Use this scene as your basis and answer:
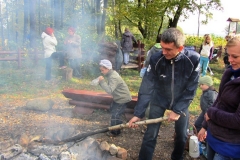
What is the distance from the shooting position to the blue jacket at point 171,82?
2.65 m

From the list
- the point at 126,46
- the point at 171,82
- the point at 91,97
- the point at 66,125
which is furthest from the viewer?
the point at 126,46

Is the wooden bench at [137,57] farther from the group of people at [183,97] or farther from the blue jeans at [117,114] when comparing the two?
the group of people at [183,97]

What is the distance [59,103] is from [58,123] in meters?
1.32

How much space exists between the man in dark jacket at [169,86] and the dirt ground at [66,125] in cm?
80

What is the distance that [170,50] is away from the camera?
248 centimetres

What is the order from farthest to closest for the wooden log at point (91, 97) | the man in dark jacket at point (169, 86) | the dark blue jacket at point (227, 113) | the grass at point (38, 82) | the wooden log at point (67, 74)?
the wooden log at point (67, 74), the grass at point (38, 82), the wooden log at point (91, 97), the man in dark jacket at point (169, 86), the dark blue jacket at point (227, 113)

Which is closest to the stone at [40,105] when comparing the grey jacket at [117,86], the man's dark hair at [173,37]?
the grey jacket at [117,86]

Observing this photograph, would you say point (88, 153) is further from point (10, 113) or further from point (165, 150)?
point (10, 113)

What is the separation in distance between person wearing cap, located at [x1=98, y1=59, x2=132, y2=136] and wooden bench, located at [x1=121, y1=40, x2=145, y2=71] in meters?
5.85

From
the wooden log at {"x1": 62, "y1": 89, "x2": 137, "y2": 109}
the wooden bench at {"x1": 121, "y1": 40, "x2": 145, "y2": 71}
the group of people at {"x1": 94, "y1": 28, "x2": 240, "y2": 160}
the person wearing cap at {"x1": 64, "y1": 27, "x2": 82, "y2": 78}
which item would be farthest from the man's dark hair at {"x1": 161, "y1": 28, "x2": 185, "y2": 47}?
the wooden bench at {"x1": 121, "y1": 40, "x2": 145, "y2": 71}

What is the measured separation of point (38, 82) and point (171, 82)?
19.8ft

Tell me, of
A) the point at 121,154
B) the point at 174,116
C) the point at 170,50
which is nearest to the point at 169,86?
the point at 174,116

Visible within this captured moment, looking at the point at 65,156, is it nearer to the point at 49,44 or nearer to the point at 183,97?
the point at 183,97

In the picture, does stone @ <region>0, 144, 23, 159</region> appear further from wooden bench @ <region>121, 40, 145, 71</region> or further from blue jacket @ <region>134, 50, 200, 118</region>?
wooden bench @ <region>121, 40, 145, 71</region>
